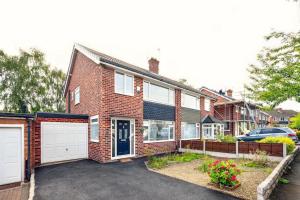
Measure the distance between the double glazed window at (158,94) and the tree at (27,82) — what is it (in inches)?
702

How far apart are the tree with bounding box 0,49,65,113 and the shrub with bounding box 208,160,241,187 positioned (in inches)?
964

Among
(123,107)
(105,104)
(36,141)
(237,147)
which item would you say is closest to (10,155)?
(36,141)

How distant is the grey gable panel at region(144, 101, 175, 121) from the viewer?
12961mm

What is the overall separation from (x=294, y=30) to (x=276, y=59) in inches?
74.6

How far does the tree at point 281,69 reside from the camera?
9245 millimetres

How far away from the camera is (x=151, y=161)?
1020 centimetres

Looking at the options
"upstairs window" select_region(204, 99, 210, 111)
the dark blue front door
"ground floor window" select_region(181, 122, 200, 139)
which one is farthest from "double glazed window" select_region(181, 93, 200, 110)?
the dark blue front door

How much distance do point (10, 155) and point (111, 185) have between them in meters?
4.54

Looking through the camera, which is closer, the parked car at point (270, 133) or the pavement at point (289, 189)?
the pavement at point (289, 189)

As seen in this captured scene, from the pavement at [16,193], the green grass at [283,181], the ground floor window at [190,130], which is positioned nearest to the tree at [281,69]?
the green grass at [283,181]

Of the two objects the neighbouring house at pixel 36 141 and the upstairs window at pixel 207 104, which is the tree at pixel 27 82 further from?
the upstairs window at pixel 207 104

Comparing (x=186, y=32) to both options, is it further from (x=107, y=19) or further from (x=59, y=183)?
(x=59, y=183)

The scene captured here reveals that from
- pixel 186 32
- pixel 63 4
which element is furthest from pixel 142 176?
pixel 63 4

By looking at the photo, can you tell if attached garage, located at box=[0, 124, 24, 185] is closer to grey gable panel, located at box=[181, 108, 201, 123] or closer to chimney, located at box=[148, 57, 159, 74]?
grey gable panel, located at box=[181, 108, 201, 123]
